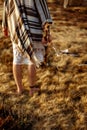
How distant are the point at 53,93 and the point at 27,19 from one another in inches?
57.7

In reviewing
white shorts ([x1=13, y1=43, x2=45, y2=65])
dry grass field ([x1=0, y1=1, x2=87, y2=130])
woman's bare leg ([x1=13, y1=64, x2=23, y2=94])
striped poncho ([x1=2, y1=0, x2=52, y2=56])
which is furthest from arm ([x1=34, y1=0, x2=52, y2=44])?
dry grass field ([x1=0, y1=1, x2=87, y2=130])

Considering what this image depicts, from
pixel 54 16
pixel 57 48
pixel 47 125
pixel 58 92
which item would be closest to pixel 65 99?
pixel 58 92

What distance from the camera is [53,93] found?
223 inches

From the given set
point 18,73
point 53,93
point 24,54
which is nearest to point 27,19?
point 24,54

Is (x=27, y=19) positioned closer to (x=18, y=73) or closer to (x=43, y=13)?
(x=43, y=13)

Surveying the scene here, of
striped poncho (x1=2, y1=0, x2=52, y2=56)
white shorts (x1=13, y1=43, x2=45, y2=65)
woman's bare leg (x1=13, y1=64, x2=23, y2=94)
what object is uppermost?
striped poncho (x1=2, y1=0, x2=52, y2=56)

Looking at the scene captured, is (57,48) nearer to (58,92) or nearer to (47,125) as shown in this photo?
(58,92)

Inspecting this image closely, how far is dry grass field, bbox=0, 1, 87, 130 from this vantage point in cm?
516

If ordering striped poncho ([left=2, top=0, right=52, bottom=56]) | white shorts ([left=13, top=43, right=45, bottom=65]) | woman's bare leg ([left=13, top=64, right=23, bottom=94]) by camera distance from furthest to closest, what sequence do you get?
woman's bare leg ([left=13, top=64, right=23, bottom=94]) < white shorts ([left=13, top=43, right=45, bottom=65]) < striped poncho ([left=2, top=0, right=52, bottom=56])

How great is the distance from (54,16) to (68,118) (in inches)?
144

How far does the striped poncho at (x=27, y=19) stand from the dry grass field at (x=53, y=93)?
99 cm

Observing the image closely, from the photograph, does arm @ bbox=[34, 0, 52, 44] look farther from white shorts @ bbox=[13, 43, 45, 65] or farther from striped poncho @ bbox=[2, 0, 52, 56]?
white shorts @ bbox=[13, 43, 45, 65]

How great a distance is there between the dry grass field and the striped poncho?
0.99m

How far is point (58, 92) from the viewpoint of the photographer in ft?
18.6
